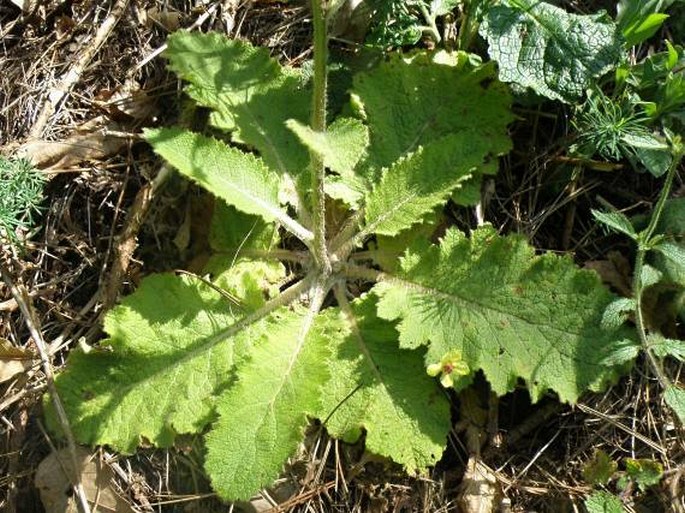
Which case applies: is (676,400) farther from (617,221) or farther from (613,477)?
(617,221)

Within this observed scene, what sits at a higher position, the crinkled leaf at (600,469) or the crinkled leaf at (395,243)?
the crinkled leaf at (395,243)

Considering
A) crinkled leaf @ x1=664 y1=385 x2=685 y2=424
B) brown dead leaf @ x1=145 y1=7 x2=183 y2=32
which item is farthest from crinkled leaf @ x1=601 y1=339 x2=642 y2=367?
brown dead leaf @ x1=145 y1=7 x2=183 y2=32

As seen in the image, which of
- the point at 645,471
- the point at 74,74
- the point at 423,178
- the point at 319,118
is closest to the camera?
the point at 319,118

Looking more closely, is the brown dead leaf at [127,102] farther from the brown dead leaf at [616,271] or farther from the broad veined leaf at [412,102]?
the brown dead leaf at [616,271]

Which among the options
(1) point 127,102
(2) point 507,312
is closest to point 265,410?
(2) point 507,312

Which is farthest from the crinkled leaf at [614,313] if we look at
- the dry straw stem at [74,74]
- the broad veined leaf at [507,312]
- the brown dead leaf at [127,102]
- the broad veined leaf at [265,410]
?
the dry straw stem at [74,74]

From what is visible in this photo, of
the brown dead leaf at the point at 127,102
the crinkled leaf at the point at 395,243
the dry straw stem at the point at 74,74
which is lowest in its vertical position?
the crinkled leaf at the point at 395,243

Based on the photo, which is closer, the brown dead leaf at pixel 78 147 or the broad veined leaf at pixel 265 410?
the broad veined leaf at pixel 265 410

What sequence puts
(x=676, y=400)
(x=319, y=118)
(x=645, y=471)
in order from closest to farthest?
(x=319, y=118) → (x=676, y=400) → (x=645, y=471)

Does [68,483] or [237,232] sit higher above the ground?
[237,232]
